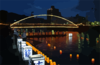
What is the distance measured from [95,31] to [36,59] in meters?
109

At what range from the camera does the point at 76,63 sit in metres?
24.3

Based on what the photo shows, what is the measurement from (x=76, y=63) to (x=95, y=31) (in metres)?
91.8

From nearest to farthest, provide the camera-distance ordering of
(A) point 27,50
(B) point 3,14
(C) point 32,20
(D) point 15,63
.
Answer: (A) point 27,50
(D) point 15,63
(B) point 3,14
(C) point 32,20

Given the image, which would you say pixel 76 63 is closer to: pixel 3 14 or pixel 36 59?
pixel 36 59

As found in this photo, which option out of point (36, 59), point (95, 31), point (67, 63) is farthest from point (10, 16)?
point (36, 59)

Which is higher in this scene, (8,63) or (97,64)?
(8,63)

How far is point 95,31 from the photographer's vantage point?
11031 cm

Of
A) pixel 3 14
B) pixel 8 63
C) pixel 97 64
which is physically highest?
pixel 3 14

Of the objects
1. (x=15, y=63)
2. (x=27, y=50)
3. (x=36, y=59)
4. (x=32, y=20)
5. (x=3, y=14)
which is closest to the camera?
(x=36, y=59)

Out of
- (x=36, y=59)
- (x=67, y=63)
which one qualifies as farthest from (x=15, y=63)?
(x=67, y=63)

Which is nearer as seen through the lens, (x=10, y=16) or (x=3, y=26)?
(x=3, y=26)

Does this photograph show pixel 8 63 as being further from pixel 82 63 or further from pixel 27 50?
pixel 82 63

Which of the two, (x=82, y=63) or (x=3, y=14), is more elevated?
(x=3, y=14)

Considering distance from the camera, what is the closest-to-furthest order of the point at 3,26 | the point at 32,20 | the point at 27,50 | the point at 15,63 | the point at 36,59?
the point at 36,59, the point at 27,50, the point at 15,63, the point at 3,26, the point at 32,20
